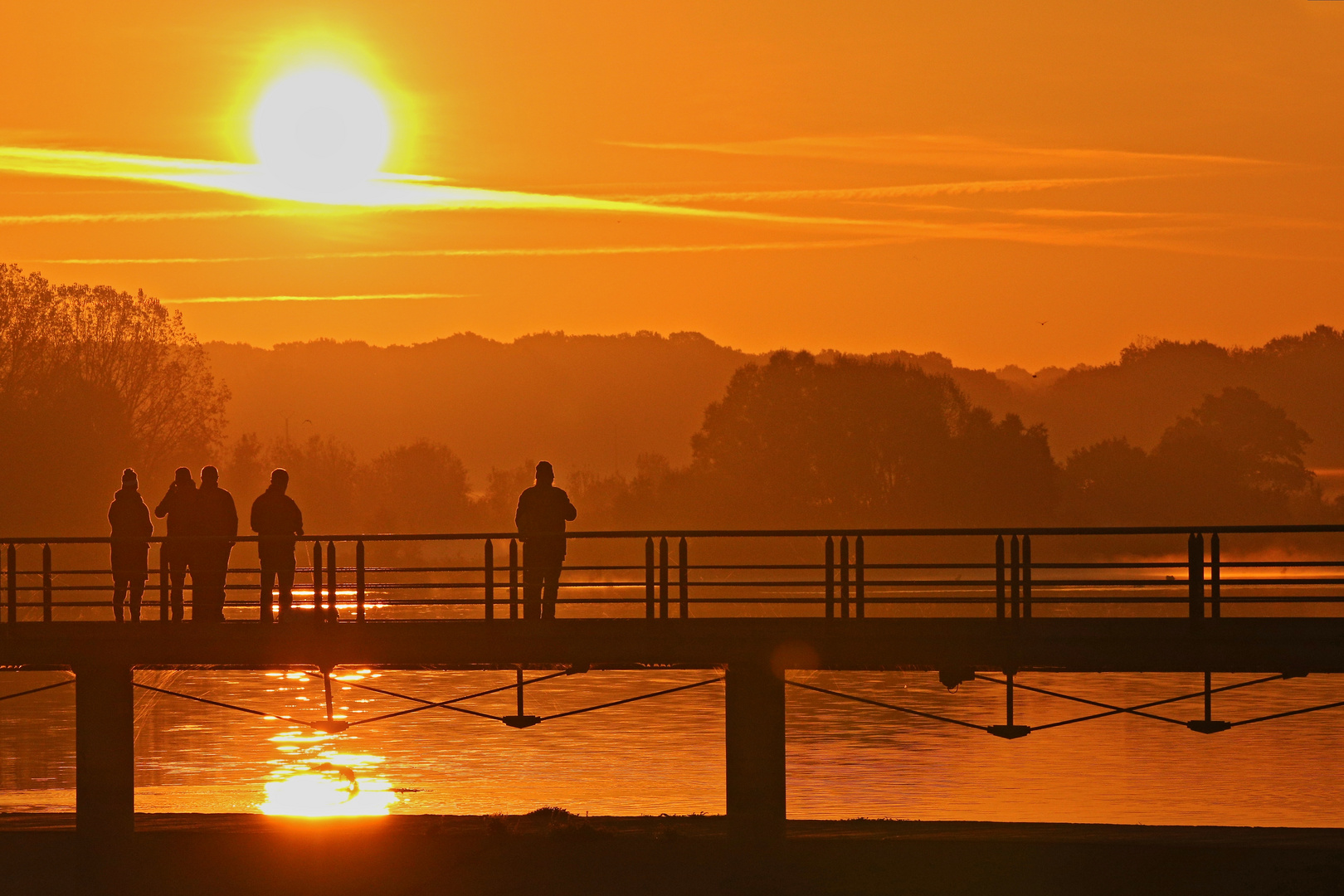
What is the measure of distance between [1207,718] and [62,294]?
183 feet

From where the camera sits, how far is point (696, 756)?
5831cm

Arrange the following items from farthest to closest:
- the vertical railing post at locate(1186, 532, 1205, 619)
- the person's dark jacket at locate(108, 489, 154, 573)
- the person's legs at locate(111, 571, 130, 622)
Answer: the person's legs at locate(111, 571, 130, 622), the person's dark jacket at locate(108, 489, 154, 573), the vertical railing post at locate(1186, 532, 1205, 619)

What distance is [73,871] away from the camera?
76.6 feet

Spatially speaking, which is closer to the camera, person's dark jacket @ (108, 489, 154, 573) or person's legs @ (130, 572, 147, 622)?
person's dark jacket @ (108, 489, 154, 573)

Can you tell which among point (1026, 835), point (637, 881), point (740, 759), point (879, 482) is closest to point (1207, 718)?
point (1026, 835)

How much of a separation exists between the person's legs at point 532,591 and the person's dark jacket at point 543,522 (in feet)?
0.34

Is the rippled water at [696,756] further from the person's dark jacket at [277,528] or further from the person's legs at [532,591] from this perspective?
the person's dark jacket at [277,528]

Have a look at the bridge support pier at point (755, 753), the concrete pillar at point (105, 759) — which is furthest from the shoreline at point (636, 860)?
the concrete pillar at point (105, 759)

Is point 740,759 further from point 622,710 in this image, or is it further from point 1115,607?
point 1115,607

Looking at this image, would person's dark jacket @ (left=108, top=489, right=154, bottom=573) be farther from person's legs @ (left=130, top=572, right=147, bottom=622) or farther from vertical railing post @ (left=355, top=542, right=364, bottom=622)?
vertical railing post @ (left=355, top=542, right=364, bottom=622)

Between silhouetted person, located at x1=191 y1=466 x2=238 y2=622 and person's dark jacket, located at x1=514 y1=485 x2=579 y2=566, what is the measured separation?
3.44 metres

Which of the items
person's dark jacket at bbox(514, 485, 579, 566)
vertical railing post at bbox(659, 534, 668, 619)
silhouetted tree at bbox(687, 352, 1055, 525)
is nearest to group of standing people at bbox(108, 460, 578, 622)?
person's dark jacket at bbox(514, 485, 579, 566)

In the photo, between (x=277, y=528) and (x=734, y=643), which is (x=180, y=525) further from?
(x=734, y=643)

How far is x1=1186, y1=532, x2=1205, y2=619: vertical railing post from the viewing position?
20.7 metres
